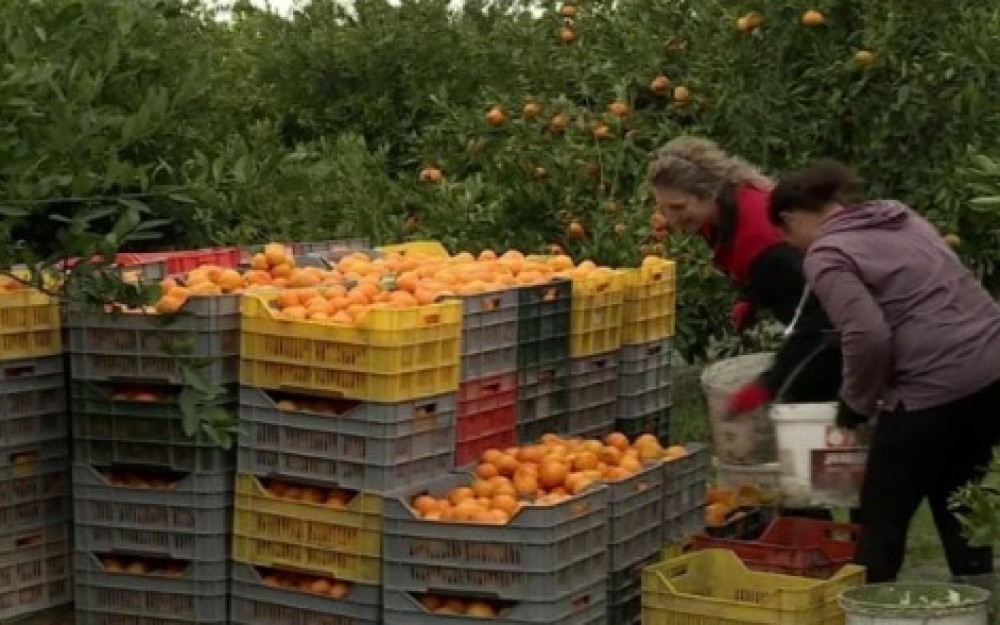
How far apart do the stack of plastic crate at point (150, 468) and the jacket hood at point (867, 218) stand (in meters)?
2.00

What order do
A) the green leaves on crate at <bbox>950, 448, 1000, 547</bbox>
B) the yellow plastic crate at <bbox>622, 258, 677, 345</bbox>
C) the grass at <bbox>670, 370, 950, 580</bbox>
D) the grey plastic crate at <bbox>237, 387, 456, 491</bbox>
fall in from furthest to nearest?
the grass at <bbox>670, 370, 950, 580</bbox>, the yellow plastic crate at <bbox>622, 258, 677, 345</bbox>, the grey plastic crate at <bbox>237, 387, 456, 491</bbox>, the green leaves on crate at <bbox>950, 448, 1000, 547</bbox>

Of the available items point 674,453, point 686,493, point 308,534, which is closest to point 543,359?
point 674,453

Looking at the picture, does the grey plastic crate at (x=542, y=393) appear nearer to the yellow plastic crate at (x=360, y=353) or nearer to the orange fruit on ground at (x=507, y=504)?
the yellow plastic crate at (x=360, y=353)

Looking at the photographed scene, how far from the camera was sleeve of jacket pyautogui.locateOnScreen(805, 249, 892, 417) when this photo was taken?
20.8 ft

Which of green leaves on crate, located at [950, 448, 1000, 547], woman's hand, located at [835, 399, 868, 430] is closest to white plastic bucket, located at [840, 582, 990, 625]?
green leaves on crate, located at [950, 448, 1000, 547]

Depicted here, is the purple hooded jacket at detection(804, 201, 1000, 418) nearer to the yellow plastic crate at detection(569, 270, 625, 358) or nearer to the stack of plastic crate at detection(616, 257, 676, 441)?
the yellow plastic crate at detection(569, 270, 625, 358)

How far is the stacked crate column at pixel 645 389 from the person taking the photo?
830cm

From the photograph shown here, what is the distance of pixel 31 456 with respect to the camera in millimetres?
7496

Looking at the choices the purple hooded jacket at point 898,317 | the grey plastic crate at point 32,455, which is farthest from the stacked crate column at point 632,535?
the grey plastic crate at point 32,455

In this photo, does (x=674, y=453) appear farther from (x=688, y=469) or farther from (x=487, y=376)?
(x=487, y=376)

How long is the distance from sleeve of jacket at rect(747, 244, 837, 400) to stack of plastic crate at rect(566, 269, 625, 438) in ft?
2.03

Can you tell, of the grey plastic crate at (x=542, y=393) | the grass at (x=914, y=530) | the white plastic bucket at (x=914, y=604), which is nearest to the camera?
the white plastic bucket at (x=914, y=604)

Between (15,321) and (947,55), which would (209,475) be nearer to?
(15,321)

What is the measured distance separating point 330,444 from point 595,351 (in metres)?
1.46
